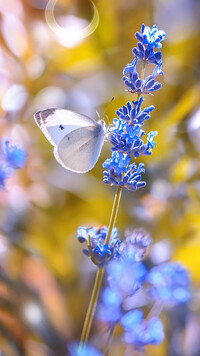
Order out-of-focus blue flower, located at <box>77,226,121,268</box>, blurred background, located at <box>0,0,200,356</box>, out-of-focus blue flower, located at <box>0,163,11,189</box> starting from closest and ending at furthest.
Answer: out-of-focus blue flower, located at <box>77,226,121,268</box>, out-of-focus blue flower, located at <box>0,163,11,189</box>, blurred background, located at <box>0,0,200,356</box>

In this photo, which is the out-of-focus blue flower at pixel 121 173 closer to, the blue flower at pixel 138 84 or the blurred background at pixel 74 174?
the blue flower at pixel 138 84

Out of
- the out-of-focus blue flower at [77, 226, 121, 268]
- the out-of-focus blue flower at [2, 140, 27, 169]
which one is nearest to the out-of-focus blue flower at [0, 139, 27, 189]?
the out-of-focus blue flower at [2, 140, 27, 169]

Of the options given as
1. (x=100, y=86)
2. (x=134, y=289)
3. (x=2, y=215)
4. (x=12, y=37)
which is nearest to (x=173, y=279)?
(x=134, y=289)

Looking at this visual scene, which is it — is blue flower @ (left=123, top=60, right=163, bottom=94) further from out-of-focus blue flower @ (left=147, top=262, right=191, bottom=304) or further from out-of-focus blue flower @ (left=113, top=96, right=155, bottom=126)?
out-of-focus blue flower @ (left=147, top=262, right=191, bottom=304)

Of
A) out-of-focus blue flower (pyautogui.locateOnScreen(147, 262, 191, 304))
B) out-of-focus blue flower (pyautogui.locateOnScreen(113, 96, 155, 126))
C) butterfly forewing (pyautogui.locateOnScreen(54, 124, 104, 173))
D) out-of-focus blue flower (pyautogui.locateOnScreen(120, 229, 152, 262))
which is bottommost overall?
out-of-focus blue flower (pyautogui.locateOnScreen(120, 229, 152, 262))

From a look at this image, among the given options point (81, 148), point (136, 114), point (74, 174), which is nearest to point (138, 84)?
point (136, 114)

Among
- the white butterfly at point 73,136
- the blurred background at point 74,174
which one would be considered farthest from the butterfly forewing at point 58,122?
the blurred background at point 74,174

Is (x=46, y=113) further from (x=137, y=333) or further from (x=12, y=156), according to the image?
(x=137, y=333)
